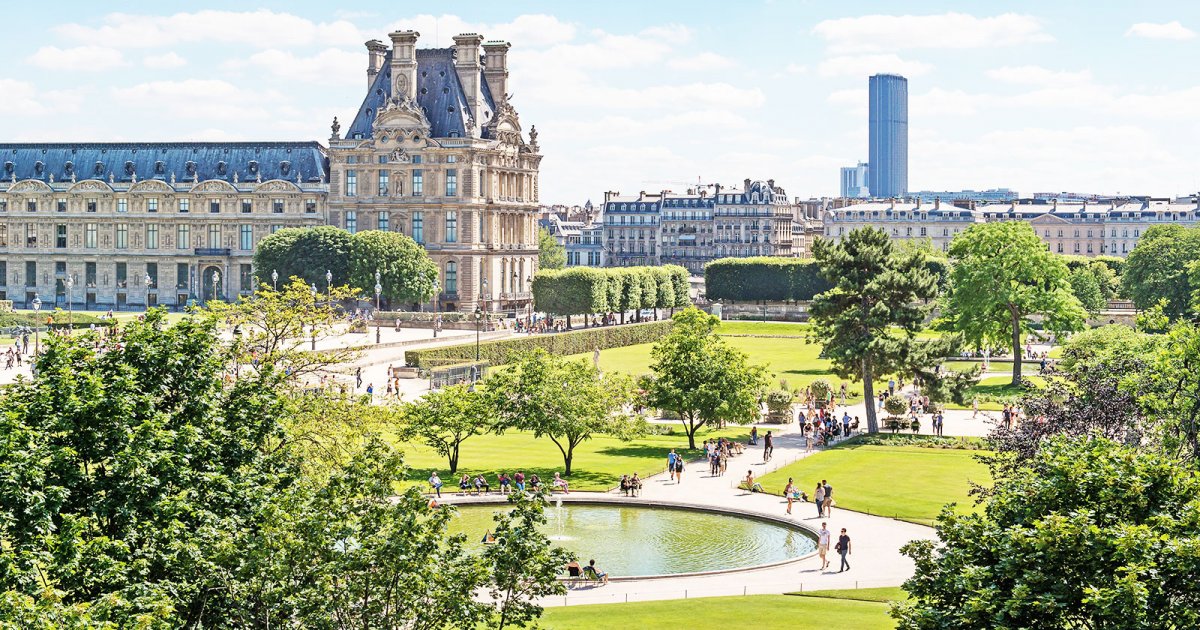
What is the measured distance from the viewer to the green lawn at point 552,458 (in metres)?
54.2

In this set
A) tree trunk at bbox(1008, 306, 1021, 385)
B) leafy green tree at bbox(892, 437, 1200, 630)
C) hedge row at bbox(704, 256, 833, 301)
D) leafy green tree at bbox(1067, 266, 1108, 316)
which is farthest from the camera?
hedge row at bbox(704, 256, 833, 301)

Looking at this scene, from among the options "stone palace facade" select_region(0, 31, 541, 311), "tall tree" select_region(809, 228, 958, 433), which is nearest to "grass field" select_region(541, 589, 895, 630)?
"tall tree" select_region(809, 228, 958, 433)

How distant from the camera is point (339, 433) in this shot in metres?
40.7

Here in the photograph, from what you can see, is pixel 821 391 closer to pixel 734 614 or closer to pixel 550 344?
pixel 550 344

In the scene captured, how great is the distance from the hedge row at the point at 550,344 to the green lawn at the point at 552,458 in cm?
1283

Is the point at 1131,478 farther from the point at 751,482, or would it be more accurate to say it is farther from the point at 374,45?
the point at 374,45

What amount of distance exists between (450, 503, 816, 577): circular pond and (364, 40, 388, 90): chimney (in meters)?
93.7

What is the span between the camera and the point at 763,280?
14362 centimetres

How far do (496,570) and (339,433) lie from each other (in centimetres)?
1646

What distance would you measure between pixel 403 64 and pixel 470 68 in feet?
18.7

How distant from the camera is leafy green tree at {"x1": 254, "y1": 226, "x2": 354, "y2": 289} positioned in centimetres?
11788

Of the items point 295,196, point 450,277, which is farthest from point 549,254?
point 450,277

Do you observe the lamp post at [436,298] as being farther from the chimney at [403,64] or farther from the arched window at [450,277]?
the chimney at [403,64]

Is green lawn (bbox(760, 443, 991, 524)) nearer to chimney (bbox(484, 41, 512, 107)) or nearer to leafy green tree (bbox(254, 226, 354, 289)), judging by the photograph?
leafy green tree (bbox(254, 226, 354, 289))
